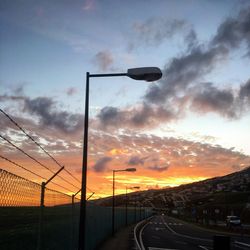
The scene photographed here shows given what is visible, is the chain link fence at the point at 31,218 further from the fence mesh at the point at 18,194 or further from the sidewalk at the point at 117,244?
the sidewalk at the point at 117,244

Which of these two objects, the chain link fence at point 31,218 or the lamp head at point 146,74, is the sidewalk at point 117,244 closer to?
the chain link fence at point 31,218

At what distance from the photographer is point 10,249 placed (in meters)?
7.05

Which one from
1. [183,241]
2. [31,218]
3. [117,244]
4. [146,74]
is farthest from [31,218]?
[183,241]

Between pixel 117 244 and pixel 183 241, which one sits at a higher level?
pixel 183 241

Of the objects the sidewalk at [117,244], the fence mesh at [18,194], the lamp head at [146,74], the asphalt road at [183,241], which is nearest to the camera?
the fence mesh at [18,194]

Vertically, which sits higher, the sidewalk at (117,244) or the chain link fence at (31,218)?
the chain link fence at (31,218)

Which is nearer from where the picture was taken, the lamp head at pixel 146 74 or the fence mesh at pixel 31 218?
the fence mesh at pixel 31 218

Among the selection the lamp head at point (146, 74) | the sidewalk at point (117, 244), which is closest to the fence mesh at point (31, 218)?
the lamp head at point (146, 74)

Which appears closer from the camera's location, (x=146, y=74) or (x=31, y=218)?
(x=31, y=218)

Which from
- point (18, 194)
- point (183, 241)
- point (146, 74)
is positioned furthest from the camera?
point (183, 241)

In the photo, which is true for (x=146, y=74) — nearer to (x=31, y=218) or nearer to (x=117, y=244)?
(x=31, y=218)

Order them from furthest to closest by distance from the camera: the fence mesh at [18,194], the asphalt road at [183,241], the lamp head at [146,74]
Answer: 1. the asphalt road at [183,241]
2. the lamp head at [146,74]
3. the fence mesh at [18,194]

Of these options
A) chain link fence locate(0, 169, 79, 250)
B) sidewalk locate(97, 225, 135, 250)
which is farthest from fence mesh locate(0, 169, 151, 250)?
sidewalk locate(97, 225, 135, 250)

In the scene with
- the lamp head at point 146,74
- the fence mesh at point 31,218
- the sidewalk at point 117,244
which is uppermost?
the lamp head at point 146,74
